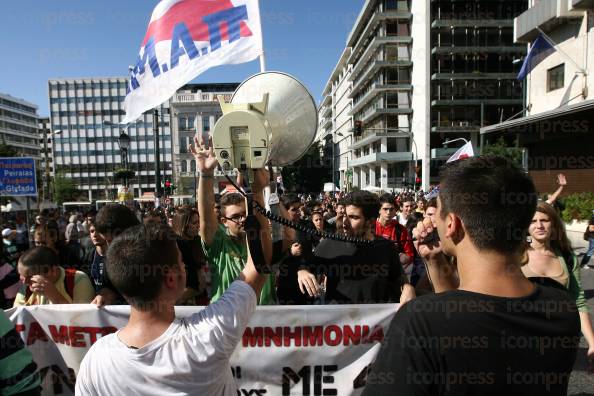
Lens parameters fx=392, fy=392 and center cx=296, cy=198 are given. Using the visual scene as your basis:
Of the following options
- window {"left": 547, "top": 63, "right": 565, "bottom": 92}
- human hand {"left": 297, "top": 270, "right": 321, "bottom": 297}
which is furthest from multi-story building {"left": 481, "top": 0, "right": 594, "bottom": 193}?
human hand {"left": 297, "top": 270, "right": 321, "bottom": 297}

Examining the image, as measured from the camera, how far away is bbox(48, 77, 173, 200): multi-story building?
9350cm

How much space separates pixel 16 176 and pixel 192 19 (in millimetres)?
8334

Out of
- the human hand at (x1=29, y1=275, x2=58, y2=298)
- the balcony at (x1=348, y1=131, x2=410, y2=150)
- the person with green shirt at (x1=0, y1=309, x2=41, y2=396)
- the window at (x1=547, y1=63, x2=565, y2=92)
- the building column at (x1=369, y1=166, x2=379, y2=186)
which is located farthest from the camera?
Answer: the building column at (x1=369, y1=166, x2=379, y2=186)

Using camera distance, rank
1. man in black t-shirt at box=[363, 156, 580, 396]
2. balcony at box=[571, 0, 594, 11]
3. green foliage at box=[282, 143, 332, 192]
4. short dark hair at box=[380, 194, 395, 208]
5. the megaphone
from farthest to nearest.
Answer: green foliage at box=[282, 143, 332, 192] → balcony at box=[571, 0, 594, 11] → short dark hair at box=[380, 194, 395, 208] → the megaphone → man in black t-shirt at box=[363, 156, 580, 396]

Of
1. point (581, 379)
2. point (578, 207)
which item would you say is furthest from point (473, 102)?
point (581, 379)

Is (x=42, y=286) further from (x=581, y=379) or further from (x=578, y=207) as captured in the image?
(x=578, y=207)

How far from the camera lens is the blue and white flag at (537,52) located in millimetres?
17594

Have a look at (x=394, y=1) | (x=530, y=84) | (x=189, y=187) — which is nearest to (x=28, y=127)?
(x=189, y=187)

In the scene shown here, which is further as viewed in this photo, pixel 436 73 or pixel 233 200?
pixel 436 73

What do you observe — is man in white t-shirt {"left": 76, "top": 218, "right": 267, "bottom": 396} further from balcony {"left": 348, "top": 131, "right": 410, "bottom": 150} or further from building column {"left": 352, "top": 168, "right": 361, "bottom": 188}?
building column {"left": 352, "top": 168, "right": 361, "bottom": 188}

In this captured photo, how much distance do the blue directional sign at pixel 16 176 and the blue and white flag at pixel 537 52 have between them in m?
19.0

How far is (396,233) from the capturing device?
546 cm

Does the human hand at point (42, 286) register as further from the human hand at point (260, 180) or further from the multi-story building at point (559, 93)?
the multi-story building at point (559, 93)

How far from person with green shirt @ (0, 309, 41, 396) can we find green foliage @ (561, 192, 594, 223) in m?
15.2
